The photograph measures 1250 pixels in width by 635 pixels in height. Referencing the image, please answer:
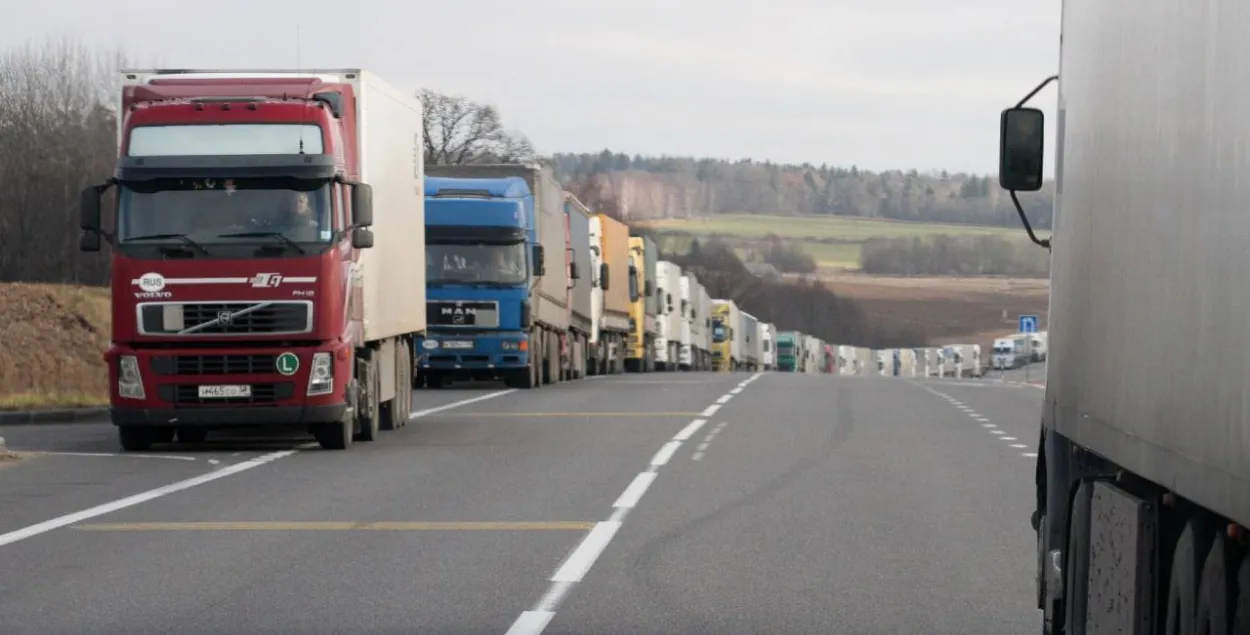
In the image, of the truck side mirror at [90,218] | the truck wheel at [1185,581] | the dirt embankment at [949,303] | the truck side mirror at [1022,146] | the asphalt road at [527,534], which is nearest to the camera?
the truck wheel at [1185,581]

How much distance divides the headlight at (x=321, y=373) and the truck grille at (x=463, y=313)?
17.2m

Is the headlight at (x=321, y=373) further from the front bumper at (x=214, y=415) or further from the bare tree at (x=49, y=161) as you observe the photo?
the bare tree at (x=49, y=161)

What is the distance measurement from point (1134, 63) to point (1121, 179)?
0.44 m

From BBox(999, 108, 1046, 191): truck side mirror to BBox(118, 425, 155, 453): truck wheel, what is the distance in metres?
14.0

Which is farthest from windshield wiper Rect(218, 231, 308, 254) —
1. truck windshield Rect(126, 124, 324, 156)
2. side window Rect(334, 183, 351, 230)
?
truck windshield Rect(126, 124, 324, 156)

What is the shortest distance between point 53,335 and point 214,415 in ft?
88.7

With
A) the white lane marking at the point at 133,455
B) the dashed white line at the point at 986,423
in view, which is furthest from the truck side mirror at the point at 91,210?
the dashed white line at the point at 986,423

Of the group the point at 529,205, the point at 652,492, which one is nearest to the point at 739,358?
the point at 529,205

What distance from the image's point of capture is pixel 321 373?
21.0m

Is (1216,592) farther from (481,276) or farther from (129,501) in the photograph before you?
(481,276)

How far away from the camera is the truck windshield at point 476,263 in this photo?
3731 centimetres

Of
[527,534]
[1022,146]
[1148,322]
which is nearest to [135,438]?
[527,534]

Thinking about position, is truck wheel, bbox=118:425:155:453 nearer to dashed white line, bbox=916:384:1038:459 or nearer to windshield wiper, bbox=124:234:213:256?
windshield wiper, bbox=124:234:213:256

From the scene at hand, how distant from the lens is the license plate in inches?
821
